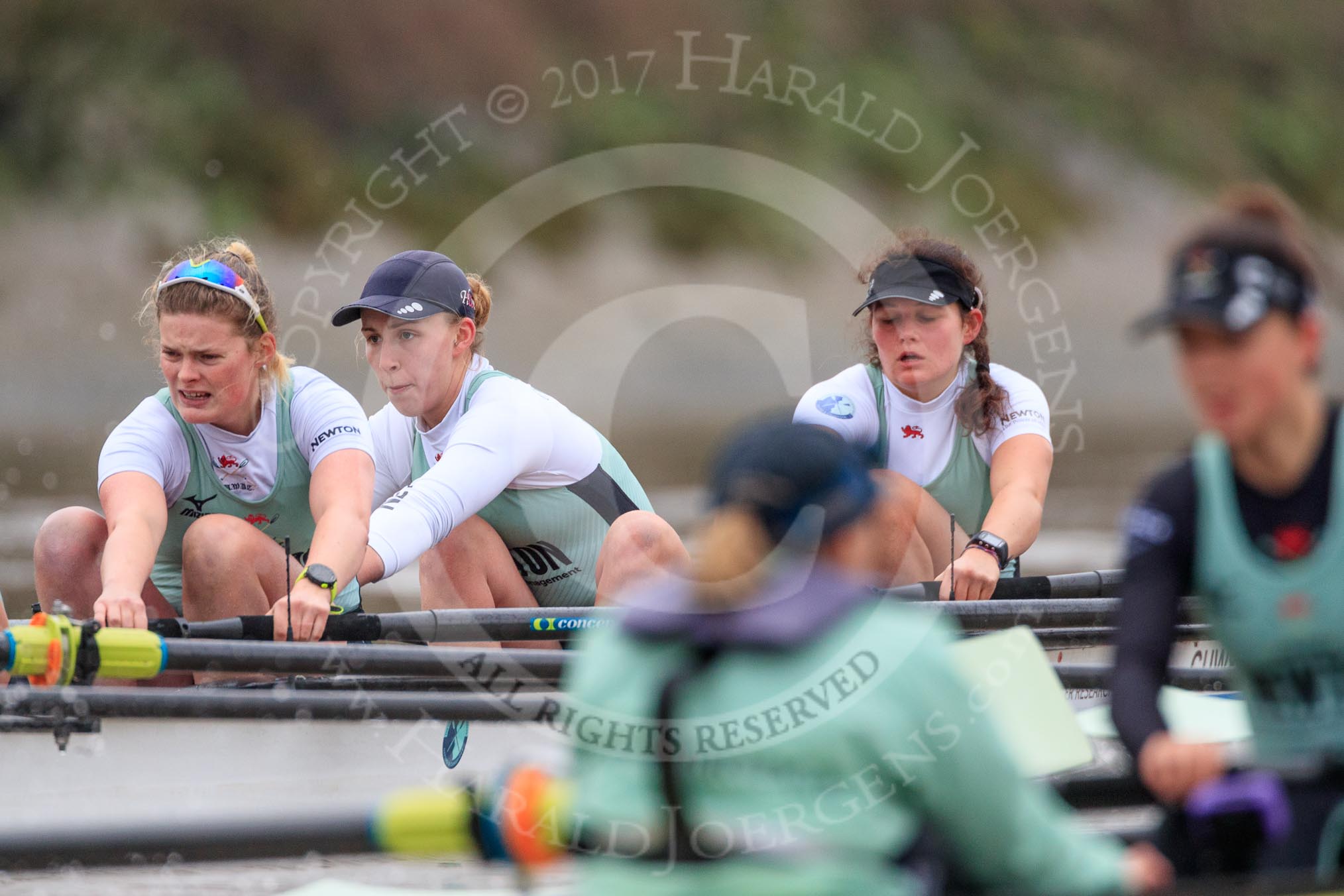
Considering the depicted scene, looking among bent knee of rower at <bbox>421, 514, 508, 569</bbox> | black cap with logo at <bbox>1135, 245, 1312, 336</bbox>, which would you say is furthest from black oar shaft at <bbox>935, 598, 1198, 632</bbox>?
black cap with logo at <bbox>1135, 245, 1312, 336</bbox>

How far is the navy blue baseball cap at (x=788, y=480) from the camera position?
1396 mm

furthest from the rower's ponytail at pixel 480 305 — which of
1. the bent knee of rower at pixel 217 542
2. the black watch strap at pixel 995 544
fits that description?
the black watch strap at pixel 995 544

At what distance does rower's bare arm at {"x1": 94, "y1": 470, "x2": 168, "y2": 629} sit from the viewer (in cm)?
296

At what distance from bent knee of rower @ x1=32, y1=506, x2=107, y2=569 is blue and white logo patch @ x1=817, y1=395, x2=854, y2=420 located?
5.56ft

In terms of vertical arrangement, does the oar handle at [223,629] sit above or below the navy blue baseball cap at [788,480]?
below

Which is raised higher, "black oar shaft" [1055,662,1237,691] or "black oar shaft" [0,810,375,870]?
"black oar shaft" [1055,662,1237,691]

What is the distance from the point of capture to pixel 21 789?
3.53 m

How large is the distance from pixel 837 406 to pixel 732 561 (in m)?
2.34

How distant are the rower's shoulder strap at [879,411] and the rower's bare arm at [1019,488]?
0.90ft

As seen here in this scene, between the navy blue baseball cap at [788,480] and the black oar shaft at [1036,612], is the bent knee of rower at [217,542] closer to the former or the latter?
the black oar shaft at [1036,612]

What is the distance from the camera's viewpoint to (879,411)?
3.76m

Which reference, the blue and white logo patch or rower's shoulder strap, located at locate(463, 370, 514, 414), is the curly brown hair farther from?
rower's shoulder strap, located at locate(463, 370, 514, 414)

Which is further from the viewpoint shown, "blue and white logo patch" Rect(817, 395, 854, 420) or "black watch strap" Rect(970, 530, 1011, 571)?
"blue and white logo patch" Rect(817, 395, 854, 420)

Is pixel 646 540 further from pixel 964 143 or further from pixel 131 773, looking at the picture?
pixel 964 143
